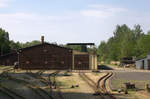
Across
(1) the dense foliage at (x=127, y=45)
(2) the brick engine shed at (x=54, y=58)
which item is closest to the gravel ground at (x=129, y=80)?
(2) the brick engine shed at (x=54, y=58)

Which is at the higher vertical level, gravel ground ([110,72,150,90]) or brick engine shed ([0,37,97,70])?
brick engine shed ([0,37,97,70])

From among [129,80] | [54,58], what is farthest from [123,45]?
[129,80]

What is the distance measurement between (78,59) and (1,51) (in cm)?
4246

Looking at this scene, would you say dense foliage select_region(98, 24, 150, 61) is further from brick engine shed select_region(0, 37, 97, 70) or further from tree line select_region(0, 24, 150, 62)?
brick engine shed select_region(0, 37, 97, 70)

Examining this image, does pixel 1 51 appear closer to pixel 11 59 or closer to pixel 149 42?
pixel 11 59

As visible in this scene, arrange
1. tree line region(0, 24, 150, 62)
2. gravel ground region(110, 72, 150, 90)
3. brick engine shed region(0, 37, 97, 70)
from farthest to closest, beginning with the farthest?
tree line region(0, 24, 150, 62), brick engine shed region(0, 37, 97, 70), gravel ground region(110, 72, 150, 90)

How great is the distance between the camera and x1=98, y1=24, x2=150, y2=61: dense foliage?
90.6 meters

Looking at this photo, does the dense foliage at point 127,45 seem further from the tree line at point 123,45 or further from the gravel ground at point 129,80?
the gravel ground at point 129,80

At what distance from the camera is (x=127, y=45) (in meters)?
96.9

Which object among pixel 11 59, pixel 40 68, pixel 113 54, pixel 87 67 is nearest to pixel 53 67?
pixel 40 68

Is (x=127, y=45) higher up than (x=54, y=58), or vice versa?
(x=127, y=45)

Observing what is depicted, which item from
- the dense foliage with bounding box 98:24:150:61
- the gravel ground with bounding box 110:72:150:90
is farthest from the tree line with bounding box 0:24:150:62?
the gravel ground with bounding box 110:72:150:90

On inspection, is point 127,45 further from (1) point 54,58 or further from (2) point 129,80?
(2) point 129,80

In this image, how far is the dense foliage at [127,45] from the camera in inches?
3566
